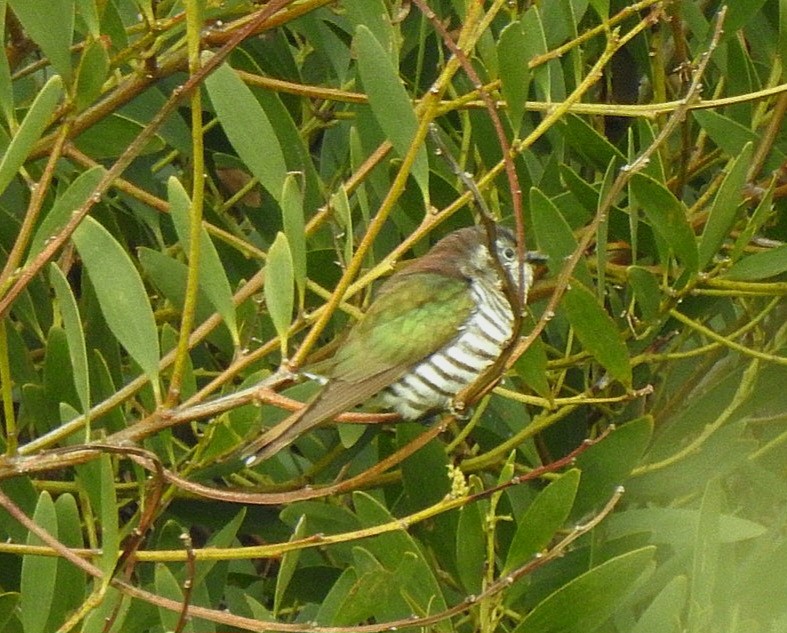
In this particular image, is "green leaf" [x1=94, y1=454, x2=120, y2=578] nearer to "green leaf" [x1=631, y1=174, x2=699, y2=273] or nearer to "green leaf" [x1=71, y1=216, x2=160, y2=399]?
"green leaf" [x1=71, y1=216, x2=160, y2=399]

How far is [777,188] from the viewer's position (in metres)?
2.95

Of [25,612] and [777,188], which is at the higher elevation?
[25,612]

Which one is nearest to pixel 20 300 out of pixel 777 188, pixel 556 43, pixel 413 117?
pixel 413 117

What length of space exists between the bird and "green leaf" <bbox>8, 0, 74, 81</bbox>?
86 centimetres

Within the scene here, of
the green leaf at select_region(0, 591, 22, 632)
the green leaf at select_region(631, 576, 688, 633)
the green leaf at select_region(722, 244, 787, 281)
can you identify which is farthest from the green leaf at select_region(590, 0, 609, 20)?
the green leaf at select_region(0, 591, 22, 632)

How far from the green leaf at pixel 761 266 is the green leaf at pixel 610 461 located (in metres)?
0.35

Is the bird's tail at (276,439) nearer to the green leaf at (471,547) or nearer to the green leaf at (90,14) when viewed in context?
the green leaf at (471,547)

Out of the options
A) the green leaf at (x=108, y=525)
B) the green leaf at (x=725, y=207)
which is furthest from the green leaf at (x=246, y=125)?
the green leaf at (x=725, y=207)

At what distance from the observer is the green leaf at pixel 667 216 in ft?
8.39

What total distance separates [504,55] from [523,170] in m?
0.52

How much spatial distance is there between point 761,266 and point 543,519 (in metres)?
0.68

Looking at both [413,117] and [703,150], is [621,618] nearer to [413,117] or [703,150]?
[413,117]

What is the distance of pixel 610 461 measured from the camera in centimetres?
267

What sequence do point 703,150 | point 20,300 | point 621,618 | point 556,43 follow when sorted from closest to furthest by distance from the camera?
point 621,618, point 20,300, point 556,43, point 703,150
